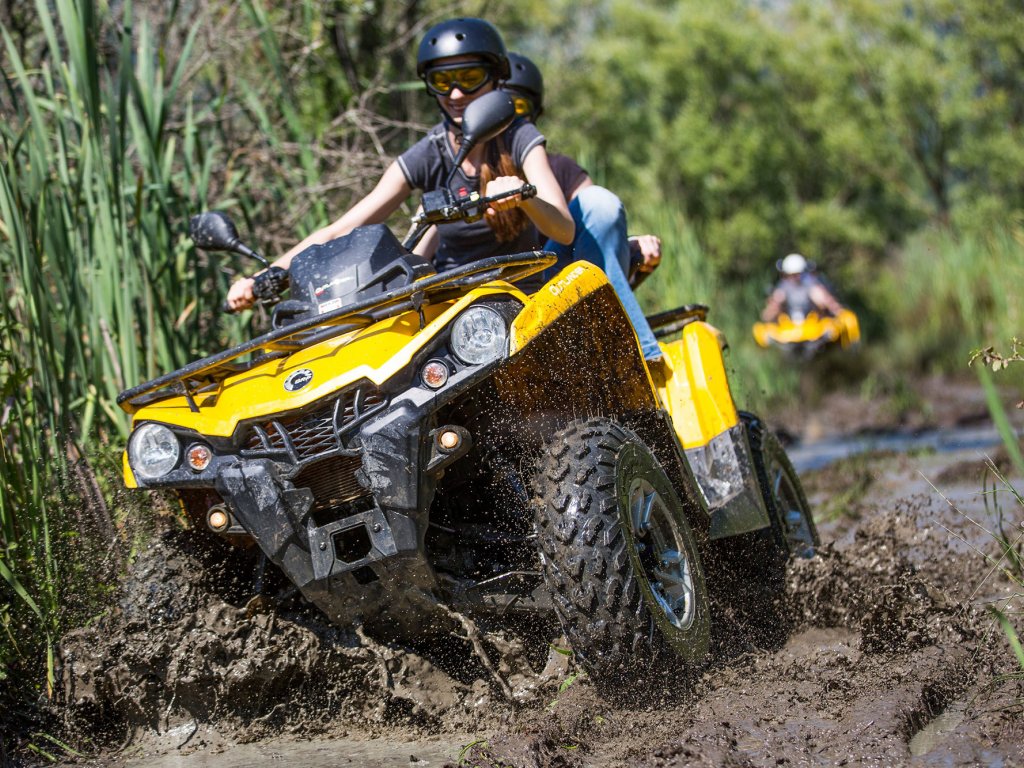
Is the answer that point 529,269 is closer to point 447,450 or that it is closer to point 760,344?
point 447,450

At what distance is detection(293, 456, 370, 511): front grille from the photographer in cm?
359

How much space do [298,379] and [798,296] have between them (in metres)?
13.7

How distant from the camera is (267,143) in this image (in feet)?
23.1

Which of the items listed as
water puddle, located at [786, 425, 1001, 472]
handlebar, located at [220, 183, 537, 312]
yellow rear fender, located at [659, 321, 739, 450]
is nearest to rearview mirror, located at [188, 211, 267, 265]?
handlebar, located at [220, 183, 537, 312]

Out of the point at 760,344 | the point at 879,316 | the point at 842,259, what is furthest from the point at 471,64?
the point at 842,259

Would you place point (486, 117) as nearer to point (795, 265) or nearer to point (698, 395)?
point (698, 395)

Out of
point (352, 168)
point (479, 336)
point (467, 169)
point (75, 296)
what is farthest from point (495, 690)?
point (352, 168)

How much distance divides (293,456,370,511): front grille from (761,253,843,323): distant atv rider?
13401mm

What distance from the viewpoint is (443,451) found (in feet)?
11.6

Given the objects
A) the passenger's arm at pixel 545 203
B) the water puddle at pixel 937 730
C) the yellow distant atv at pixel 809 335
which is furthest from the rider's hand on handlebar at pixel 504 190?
the yellow distant atv at pixel 809 335

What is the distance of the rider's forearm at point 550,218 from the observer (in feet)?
14.1

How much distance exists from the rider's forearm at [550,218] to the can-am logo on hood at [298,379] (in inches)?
39.3

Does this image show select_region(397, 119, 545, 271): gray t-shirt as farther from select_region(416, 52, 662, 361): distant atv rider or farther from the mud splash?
the mud splash

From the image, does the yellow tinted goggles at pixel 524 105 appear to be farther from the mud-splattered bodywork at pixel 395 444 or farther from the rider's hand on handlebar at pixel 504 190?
the mud-splattered bodywork at pixel 395 444
